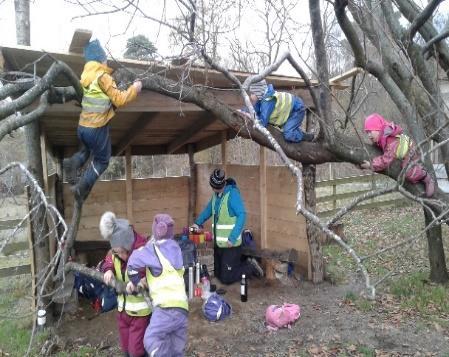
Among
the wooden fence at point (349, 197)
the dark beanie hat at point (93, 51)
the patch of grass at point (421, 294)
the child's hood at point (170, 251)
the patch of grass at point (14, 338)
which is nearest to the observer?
the child's hood at point (170, 251)

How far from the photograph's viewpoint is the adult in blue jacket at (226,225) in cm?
688

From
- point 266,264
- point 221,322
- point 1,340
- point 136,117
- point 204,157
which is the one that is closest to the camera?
point 1,340

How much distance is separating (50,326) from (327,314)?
144 inches

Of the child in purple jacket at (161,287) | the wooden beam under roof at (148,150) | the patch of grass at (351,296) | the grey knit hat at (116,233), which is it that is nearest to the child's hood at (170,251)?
the child in purple jacket at (161,287)

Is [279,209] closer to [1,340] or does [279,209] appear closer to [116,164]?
[1,340]

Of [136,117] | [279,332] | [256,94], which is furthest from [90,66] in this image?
[279,332]

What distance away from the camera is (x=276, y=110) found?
5.30m

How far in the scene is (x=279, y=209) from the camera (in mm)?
7676

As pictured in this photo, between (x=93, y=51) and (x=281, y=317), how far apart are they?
3854mm

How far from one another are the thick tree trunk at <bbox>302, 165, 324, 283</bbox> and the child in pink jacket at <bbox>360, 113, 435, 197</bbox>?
2271 millimetres

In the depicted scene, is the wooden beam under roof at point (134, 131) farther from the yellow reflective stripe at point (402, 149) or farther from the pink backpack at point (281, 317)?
the yellow reflective stripe at point (402, 149)

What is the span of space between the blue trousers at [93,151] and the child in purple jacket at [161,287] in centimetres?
136

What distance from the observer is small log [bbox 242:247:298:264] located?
6.90 m

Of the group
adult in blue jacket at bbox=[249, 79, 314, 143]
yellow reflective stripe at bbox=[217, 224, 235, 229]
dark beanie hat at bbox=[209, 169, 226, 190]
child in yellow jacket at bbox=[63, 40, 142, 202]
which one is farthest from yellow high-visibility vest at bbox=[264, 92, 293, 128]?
yellow reflective stripe at bbox=[217, 224, 235, 229]
